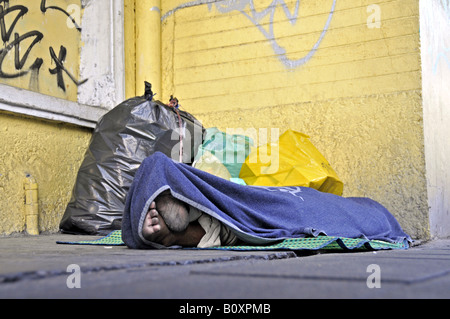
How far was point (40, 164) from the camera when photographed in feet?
10.3

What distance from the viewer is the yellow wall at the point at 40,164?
9.48 ft

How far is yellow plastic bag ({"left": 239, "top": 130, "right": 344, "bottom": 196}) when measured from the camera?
9.39 feet

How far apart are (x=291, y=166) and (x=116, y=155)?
98cm

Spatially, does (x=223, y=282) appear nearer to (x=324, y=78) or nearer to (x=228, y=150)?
(x=228, y=150)

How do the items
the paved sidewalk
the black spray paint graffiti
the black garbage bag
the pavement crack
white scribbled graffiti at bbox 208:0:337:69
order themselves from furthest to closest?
white scribbled graffiti at bbox 208:0:337:69 → the black spray paint graffiti → the black garbage bag → the pavement crack → the paved sidewalk

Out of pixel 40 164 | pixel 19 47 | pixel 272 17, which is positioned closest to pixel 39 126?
pixel 40 164

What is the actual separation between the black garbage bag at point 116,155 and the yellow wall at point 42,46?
0.58 meters

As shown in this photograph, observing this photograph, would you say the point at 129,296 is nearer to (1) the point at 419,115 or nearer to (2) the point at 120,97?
(1) the point at 419,115

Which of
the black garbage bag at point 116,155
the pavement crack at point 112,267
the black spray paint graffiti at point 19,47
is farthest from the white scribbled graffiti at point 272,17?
the pavement crack at point 112,267

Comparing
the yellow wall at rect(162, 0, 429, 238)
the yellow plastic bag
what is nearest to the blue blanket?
the yellow plastic bag

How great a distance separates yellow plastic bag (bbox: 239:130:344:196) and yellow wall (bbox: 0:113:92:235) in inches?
44.2

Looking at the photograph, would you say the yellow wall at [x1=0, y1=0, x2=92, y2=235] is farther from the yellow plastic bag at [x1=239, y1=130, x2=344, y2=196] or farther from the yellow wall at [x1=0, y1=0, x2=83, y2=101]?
the yellow plastic bag at [x1=239, y1=130, x2=344, y2=196]

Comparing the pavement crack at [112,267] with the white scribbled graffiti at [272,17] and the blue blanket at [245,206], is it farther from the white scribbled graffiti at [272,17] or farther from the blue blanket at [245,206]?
the white scribbled graffiti at [272,17]
